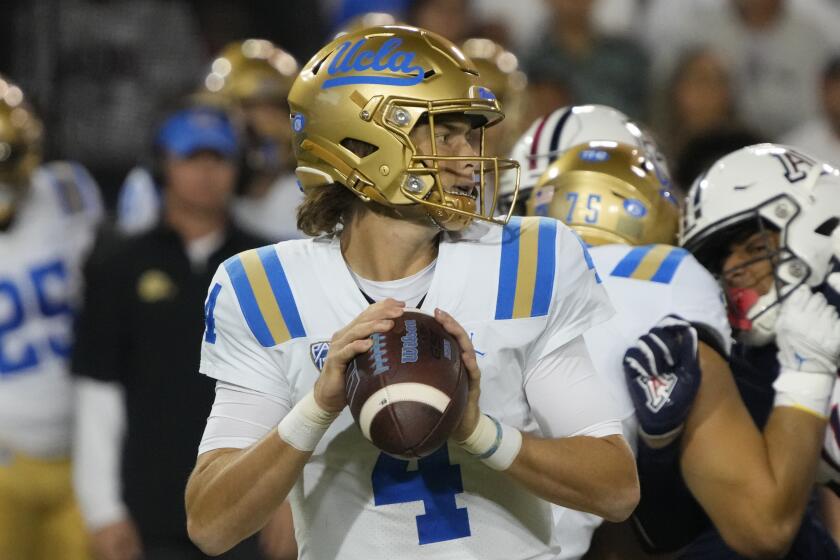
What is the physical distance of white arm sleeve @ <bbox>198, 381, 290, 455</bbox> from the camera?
263cm

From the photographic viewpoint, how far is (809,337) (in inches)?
129

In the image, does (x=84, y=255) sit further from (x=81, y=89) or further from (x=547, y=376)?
(x=547, y=376)

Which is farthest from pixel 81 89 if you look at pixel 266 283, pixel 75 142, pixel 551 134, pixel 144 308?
pixel 266 283

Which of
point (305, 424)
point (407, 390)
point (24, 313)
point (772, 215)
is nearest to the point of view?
point (407, 390)

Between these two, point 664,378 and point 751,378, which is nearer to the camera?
point 664,378

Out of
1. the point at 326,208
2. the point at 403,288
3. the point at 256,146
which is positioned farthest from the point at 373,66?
the point at 256,146

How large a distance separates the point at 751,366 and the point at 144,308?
2.18 m

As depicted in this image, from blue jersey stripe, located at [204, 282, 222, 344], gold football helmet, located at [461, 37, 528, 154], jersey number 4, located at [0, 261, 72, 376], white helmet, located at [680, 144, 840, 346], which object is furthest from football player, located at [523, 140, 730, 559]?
jersey number 4, located at [0, 261, 72, 376]

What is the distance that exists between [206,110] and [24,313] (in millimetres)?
946

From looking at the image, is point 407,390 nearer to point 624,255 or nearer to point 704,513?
point 624,255

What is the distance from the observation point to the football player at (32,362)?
5.23 meters

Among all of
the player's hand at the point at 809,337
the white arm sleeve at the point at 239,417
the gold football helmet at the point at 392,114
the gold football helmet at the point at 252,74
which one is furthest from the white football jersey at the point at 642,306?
the gold football helmet at the point at 252,74

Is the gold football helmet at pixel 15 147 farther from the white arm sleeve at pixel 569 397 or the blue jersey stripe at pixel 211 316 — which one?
the white arm sleeve at pixel 569 397

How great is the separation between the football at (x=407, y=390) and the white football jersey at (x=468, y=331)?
0.26 metres
